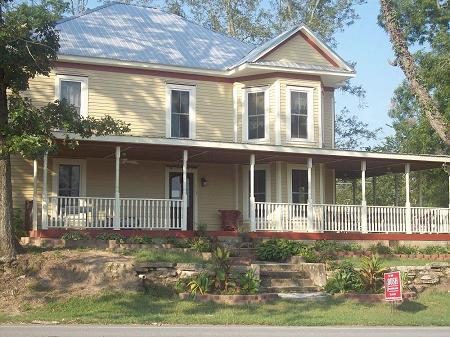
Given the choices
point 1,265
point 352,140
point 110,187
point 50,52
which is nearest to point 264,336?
point 1,265

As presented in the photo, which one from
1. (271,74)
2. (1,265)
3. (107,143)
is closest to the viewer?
(1,265)

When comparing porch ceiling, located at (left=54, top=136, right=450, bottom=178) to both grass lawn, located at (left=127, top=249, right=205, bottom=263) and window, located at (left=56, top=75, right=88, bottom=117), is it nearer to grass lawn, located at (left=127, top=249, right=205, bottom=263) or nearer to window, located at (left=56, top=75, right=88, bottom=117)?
window, located at (left=56, top=75, right=88, bottom=117)

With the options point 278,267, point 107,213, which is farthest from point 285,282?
point 107,213

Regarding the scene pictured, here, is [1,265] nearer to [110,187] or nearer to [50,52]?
[50,52]

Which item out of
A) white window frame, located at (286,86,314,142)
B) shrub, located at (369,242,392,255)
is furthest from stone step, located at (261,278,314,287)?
white window frame, located at (286,86,314,142)

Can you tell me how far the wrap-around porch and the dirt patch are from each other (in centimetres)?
384

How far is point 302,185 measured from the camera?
24672mm

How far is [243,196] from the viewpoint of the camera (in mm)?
24641

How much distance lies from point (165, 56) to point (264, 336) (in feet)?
50.5

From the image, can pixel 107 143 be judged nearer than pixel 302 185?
Yes

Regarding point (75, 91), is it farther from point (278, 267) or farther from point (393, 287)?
point (393, 287)

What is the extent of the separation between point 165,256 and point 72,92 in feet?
27.3

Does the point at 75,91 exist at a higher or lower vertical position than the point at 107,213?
higher

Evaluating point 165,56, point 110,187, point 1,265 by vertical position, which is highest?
point 165,56
